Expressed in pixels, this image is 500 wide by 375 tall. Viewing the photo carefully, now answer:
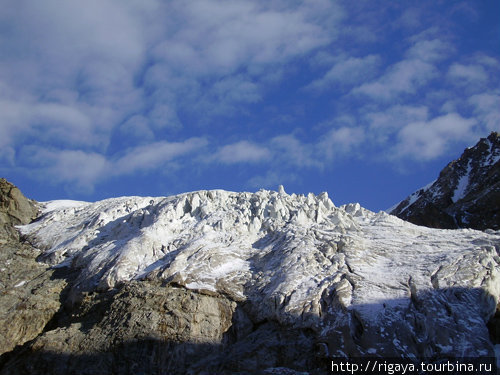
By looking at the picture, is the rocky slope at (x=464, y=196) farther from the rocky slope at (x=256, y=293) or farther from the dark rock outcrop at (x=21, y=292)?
the dark rock outcrop at (x=21, y=292)

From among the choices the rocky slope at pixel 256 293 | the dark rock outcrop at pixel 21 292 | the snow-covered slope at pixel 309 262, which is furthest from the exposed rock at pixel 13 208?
the rocky slope at pixel 256 293

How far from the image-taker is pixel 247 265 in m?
45.3

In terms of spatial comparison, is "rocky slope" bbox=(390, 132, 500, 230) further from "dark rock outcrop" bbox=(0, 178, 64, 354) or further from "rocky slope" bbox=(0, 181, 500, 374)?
"dark rock outcrop" bbox=(0, 178, 64, 354)

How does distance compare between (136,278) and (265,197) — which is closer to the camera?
(136,278)

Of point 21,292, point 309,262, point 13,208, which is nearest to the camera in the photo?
point 309,262

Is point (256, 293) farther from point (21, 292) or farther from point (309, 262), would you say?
point (21, 292)

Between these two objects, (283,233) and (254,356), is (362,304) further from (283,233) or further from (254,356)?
(283,233)

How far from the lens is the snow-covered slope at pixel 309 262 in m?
34.2

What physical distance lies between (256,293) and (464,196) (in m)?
82.0

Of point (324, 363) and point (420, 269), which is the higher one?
point (420, 269)

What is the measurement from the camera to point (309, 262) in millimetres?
42938

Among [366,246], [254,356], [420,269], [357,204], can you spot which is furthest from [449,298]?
[357,204]

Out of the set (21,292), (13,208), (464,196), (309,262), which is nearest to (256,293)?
(309,262)

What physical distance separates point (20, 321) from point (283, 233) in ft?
81.3
